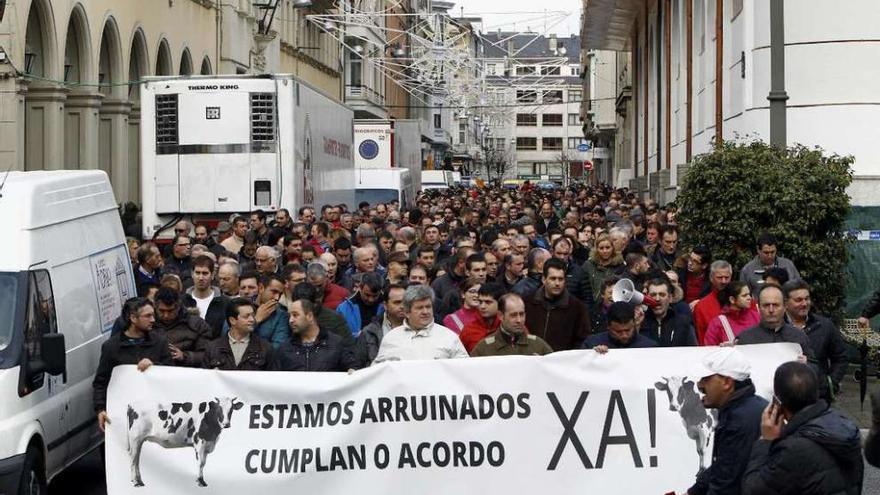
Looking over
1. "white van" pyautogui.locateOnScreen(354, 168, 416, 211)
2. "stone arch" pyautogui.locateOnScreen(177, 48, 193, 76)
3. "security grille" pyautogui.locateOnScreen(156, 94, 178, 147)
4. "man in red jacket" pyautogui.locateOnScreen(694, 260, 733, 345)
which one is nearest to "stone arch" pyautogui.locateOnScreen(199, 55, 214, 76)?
"stone arch" pyautogui.locateOnScreen(177, 48, 193, 76)

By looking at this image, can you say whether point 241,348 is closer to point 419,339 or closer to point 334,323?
point 334,323

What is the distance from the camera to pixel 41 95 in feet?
98.4

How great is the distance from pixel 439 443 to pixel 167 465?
5.21 feet

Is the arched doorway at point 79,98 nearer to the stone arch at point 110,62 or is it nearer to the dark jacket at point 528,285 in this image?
the stone arch at point 110,62

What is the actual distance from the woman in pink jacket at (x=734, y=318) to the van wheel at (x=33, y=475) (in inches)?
176

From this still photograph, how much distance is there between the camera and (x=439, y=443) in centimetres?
942

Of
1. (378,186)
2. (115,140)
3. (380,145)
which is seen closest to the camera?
(115,140)

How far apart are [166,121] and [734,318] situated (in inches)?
540

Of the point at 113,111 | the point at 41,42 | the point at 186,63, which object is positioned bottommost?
the point at 113,111

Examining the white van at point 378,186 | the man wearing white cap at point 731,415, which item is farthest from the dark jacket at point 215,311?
the white van at point 378,186

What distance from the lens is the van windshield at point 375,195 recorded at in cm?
4066

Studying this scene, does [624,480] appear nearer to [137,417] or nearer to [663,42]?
[137,417]

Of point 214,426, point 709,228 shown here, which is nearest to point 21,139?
point 709,228

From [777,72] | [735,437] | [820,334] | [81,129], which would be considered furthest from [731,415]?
[81,129]
